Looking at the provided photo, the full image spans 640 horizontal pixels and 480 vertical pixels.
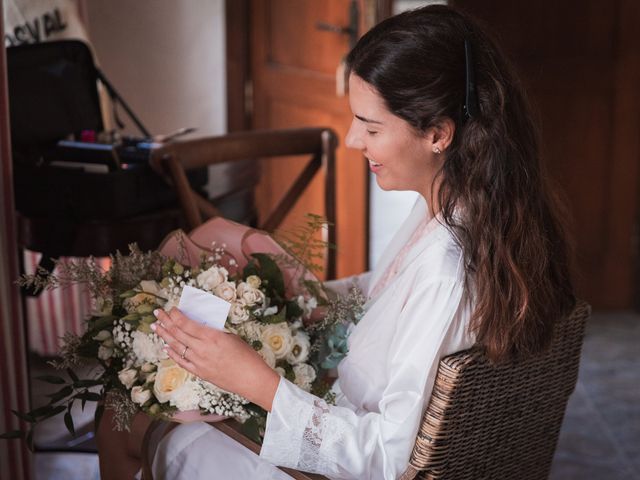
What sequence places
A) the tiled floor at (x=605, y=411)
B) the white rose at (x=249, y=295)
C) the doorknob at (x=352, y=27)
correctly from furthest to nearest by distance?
the doorknob at (x=352, y=27)
the tiled floor at (x=605, y=411)
the white rose at (x=249, y=295)

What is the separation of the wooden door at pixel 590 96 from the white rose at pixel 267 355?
249cm

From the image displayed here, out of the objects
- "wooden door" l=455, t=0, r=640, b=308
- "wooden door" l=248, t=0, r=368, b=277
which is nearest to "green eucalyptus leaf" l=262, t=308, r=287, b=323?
"wooden door" l=248, t=0, r=368, b=277

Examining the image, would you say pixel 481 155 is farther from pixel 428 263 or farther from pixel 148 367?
pixel 148 367

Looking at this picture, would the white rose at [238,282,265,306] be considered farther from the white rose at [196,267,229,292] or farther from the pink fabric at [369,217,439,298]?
the pink fabric at [369,217,439,298]

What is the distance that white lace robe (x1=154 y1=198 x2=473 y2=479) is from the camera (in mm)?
1466

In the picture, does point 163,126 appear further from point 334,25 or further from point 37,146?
point 37,146

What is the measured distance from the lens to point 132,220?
2186 millimetres

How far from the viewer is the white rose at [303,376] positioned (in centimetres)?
163

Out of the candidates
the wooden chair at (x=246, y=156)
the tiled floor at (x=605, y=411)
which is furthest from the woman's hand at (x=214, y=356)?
the tiled floor at (x=605, y=411)

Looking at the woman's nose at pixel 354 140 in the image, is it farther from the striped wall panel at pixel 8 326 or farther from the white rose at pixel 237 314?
the striped wall panel at pixel 8 326

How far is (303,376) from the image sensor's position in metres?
1.64

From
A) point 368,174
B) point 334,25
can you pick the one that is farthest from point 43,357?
point 334,25

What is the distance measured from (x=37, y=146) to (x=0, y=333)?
0.63 metres

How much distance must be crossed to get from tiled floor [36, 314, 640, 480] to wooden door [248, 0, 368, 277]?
103 centimetres
